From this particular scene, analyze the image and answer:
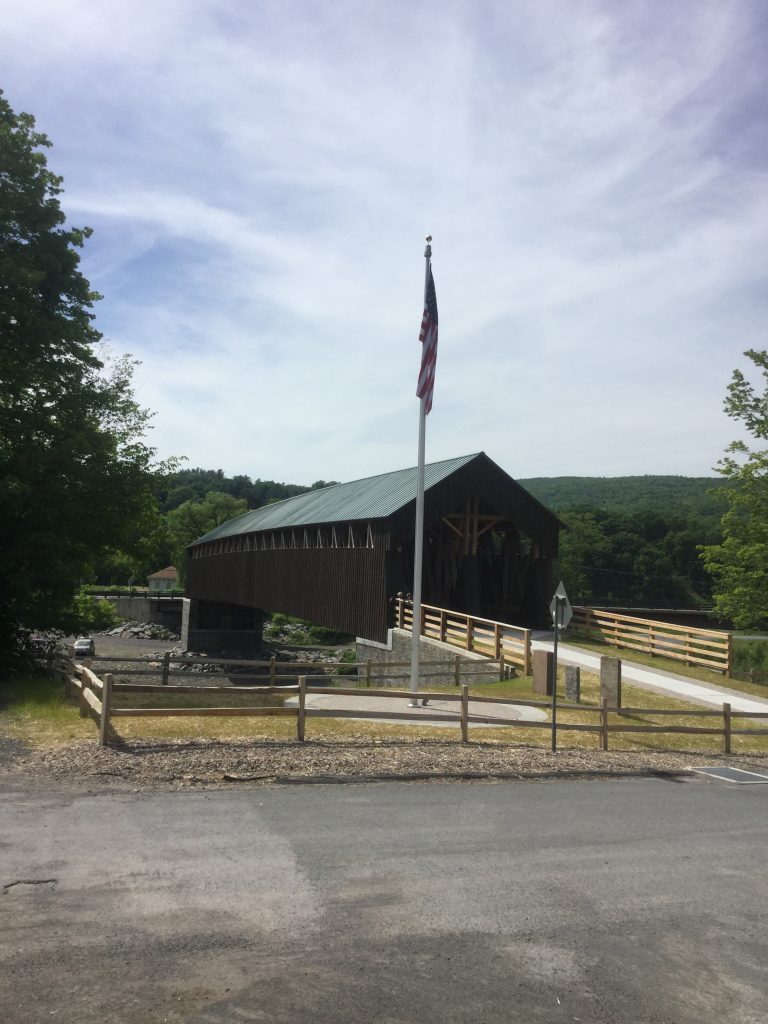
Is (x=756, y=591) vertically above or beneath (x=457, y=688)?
above

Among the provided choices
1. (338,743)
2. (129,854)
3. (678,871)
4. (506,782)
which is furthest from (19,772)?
(678,871)

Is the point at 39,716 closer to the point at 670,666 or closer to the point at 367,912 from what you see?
the point at 367,912

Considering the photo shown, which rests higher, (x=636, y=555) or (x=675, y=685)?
(x=636, y=555)

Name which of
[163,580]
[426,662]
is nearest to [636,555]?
[163,580]

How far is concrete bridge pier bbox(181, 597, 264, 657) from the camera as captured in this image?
60000 mm

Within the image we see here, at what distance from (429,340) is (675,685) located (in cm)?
1162

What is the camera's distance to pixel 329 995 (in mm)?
4691

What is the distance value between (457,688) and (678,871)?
49.3 feet

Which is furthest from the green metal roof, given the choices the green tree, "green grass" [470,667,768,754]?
the green tree

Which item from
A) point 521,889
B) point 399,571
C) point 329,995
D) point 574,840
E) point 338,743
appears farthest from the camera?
point 399,571

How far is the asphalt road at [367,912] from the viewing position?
4.69 m

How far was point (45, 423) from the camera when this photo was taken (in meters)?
20.2

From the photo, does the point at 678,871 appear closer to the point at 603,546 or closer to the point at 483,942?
the point at 483,942

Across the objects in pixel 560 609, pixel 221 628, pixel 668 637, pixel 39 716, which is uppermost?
pixel 560 609
